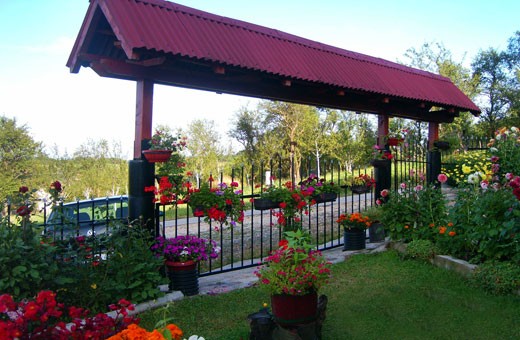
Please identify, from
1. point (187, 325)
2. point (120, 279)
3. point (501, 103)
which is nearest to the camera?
point (187, 325)

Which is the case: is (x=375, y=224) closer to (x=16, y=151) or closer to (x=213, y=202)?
(x=213, y=202)

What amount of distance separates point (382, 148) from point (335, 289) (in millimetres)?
3281

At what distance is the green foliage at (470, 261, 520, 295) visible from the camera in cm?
394

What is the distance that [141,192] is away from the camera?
4.35 meters

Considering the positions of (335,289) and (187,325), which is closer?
(187,325)

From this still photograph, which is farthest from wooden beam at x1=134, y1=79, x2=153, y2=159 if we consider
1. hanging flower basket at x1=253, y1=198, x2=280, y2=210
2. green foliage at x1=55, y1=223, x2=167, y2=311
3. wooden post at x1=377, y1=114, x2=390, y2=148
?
wooden post at x1=377, y1=114, x2=390, y2=148

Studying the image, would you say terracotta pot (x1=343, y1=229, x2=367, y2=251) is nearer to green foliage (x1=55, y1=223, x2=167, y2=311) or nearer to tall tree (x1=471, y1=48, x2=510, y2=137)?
green foliage (x1=55, y1=223, x2=167, y2=311)

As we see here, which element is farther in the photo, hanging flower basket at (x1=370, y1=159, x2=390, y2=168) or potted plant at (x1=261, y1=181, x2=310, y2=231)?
hanging flower basket at (x1=370, y1=159, x2=390, y2=168)

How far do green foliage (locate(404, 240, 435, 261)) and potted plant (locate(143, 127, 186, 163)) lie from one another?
3214 mm

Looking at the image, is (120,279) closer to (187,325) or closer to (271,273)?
(187,325)

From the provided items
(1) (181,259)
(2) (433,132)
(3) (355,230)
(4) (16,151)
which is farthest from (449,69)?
(4) (16,151)

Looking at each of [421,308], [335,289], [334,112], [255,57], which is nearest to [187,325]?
[335,289]

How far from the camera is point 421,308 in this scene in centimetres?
375

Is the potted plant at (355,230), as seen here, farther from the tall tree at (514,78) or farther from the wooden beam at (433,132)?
the tall tree at (514,78)
